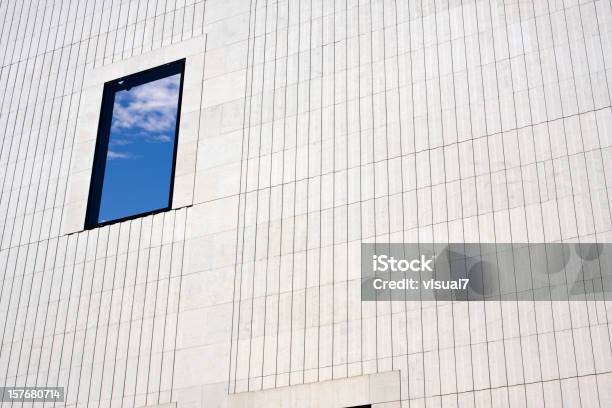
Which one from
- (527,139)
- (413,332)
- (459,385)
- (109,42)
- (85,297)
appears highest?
(109,42)

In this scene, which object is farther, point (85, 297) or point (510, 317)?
point (85, 297)

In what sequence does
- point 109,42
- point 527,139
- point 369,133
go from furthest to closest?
point 109,42 → point 369,133 → point 527,139

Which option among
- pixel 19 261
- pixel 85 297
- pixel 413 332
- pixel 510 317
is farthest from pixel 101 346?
pixel 510 317

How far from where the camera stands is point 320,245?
2595 centimetres

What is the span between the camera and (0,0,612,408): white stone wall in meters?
23.1

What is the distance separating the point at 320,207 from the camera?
2650 centimetres

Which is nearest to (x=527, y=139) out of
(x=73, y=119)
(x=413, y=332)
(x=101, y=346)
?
(x=413, y=332)

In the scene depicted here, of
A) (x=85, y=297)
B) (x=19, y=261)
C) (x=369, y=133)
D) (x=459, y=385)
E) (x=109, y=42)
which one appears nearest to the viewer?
(x=459, y=385)

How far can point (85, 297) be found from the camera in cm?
2892

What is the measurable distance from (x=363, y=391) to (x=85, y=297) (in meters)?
9.66

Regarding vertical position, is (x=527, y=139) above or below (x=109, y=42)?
below

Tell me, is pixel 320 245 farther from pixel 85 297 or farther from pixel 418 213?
pixel 85 297

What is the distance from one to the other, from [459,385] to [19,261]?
1532 cm

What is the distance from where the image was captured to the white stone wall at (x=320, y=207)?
910 inches
